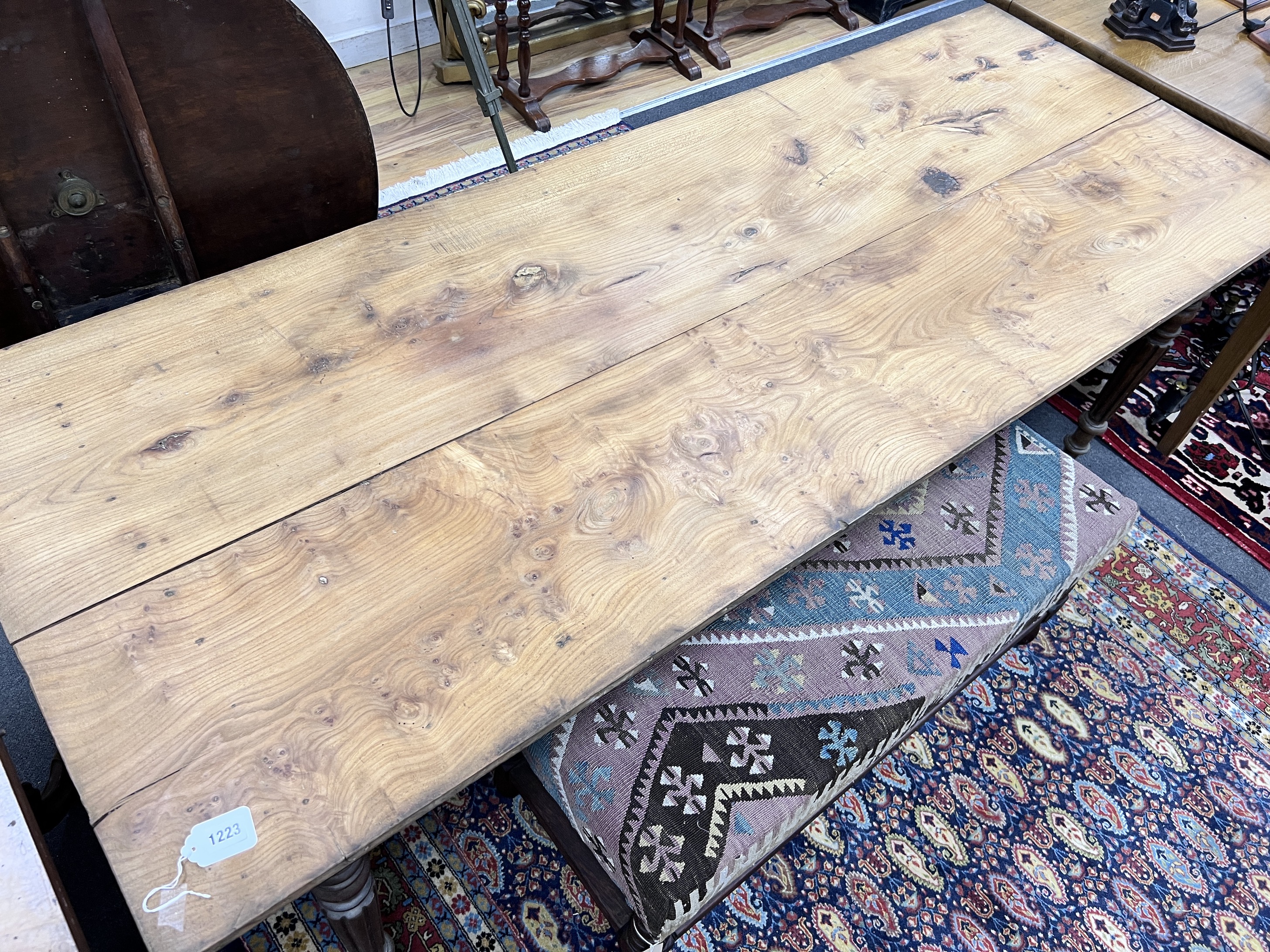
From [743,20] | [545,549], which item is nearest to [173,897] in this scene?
[545,549]

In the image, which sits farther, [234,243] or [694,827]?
[234,243]

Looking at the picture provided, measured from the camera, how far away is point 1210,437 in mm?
2004

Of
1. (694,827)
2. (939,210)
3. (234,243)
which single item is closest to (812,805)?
(694,827)

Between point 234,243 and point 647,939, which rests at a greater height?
point 234,243

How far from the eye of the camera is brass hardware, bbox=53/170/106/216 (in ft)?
3.79

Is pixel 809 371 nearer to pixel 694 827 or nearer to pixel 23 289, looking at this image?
pixel 694 827

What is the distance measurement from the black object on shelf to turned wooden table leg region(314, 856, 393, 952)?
1869 mm

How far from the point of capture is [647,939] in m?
1.03

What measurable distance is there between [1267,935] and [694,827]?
39.4 inches

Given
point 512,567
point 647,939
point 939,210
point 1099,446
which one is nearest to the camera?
point 512,567

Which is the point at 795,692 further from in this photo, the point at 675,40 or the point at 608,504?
the point at 675,40

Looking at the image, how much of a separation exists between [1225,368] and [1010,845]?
112 cm

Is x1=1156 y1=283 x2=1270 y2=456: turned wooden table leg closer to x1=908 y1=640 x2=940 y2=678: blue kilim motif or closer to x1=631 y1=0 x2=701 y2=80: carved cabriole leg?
x1=908 y1=640 x2=940 y2=678: blue kilim motif

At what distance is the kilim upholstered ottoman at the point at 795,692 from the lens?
3.25 ft
